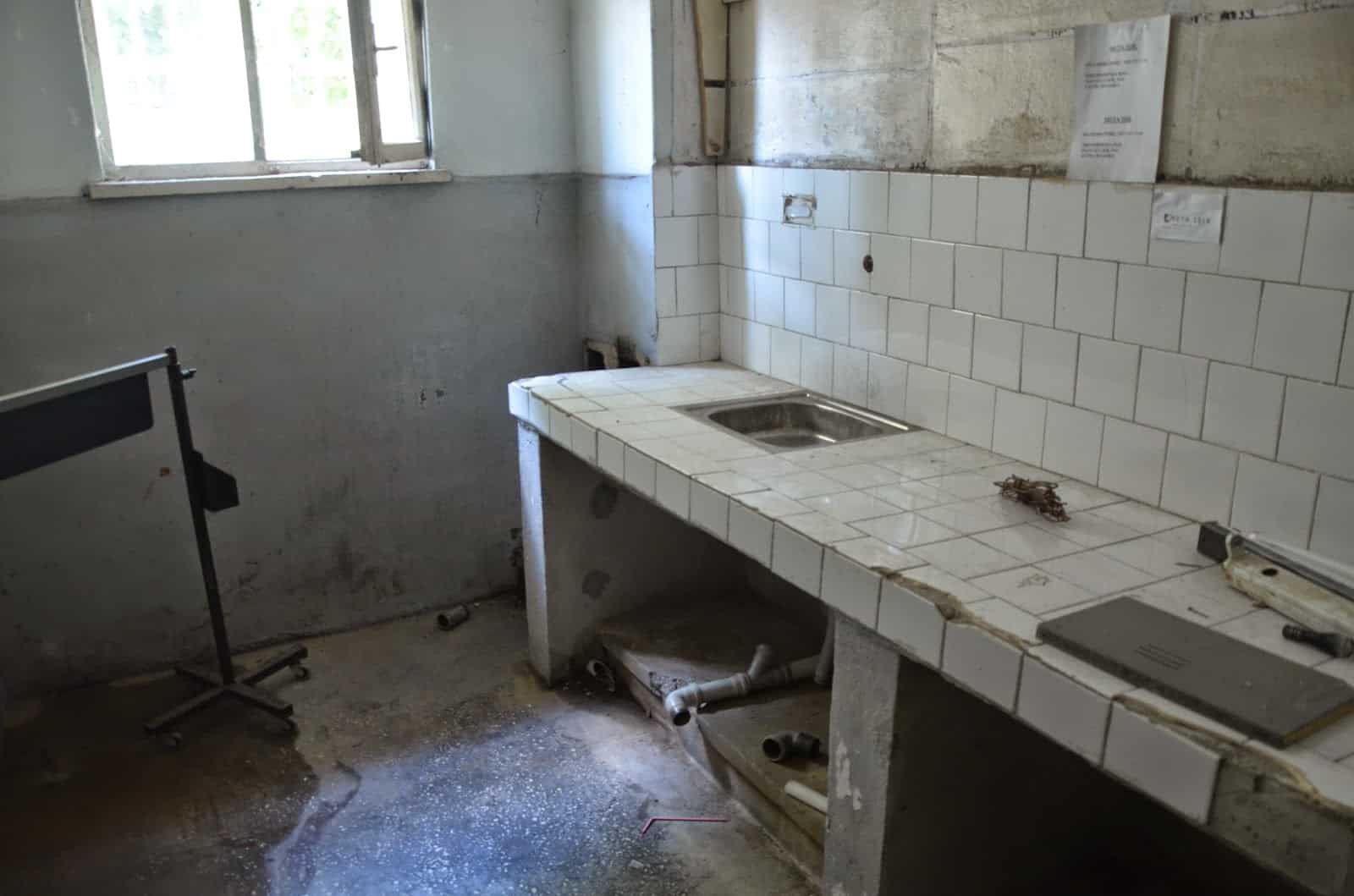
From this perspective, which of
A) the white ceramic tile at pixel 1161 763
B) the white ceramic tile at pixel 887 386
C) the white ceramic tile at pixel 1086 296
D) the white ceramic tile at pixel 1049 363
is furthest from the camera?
the white ceramic tile at pixel 887 386

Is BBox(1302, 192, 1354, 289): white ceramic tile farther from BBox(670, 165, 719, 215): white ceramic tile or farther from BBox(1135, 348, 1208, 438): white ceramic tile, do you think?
BBox(670, 165, 719, 215): white ceramic tile

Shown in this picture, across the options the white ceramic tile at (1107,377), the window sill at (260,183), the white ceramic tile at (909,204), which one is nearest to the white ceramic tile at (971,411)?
the white ceramic tile at (1107,377)

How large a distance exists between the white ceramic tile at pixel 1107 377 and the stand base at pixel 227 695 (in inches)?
91.7

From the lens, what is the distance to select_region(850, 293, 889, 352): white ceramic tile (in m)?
2.62

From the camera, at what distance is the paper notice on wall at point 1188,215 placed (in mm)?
1806

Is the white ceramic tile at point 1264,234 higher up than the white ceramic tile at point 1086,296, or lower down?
higher up

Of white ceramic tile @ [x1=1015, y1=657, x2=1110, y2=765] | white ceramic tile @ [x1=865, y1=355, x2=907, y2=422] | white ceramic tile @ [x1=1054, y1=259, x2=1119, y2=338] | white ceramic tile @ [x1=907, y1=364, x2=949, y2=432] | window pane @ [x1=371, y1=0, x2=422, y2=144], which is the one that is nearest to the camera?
white ceramic tile @ [x1=1015, y1=657, x2=1110, y2=765]

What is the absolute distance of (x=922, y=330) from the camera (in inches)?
98.4

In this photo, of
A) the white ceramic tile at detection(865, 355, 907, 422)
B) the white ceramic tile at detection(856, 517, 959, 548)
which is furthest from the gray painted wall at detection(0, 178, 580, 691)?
the white ceramic tile at detection(856, 517, 959, 548)

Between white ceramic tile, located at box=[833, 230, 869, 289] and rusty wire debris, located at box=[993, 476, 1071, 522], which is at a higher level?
white ceramic tile, located at box=[833, 230, 869, 289]

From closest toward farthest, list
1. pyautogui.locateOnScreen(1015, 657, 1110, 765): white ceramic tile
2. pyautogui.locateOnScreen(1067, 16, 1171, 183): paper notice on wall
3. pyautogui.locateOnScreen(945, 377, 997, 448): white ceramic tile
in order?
pyautogui.locateOnScreen(1015, 657, 1110, 765): white ceramic tile → pyautogui.locateOnScreen(1067, 16, 1171, 183): paper notice on wall → pyautogui.locateOnScreen(945, 377, 997, 448): white ceramic tile

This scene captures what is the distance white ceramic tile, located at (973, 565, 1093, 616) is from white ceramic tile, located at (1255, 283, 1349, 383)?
43cm

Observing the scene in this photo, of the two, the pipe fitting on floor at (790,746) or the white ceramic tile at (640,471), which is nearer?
the white ceramic tile at (640,471)

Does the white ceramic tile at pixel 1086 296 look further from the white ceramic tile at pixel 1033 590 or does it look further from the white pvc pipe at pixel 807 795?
the white pvc pipe at pixel 807 795
